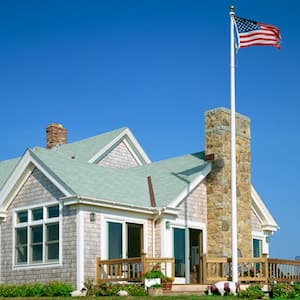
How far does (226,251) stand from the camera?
26922 millimetres

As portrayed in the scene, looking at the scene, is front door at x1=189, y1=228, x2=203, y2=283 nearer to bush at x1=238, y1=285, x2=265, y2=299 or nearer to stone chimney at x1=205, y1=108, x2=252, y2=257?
stone chimney at x1=205, y1=108, x2=252, y2=257

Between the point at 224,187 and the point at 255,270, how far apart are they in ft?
14.3

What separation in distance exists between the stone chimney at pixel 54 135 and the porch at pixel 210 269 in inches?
567

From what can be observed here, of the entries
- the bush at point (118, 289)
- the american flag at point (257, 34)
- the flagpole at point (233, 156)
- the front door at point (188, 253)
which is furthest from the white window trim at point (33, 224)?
the american flag at point (257, 34)

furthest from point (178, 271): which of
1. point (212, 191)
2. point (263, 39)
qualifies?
point (263, 39)

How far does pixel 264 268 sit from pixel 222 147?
575 centimetres

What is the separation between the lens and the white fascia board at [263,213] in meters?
29.9

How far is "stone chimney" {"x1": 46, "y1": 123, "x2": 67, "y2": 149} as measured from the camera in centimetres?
3709

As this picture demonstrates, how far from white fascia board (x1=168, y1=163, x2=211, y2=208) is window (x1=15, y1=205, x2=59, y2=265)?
4.24m

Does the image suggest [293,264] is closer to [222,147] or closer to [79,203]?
[222,147]

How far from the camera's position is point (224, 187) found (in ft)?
89.6

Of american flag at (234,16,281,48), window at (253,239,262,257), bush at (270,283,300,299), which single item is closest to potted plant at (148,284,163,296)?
bush at (270,283,300,299)

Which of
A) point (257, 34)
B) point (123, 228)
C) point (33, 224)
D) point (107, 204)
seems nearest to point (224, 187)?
point (123, 228)

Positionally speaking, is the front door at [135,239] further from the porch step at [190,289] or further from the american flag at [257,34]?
the american flag at [257,34]
